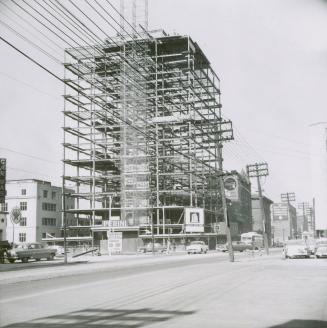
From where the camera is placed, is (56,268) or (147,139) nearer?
(56,268)

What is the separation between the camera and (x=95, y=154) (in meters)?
93.9

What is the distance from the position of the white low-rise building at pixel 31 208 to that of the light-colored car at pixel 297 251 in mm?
66925

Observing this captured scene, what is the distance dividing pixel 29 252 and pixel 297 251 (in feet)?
75.3


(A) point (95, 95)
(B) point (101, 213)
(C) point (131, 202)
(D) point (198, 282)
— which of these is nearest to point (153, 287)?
(D) point (198, 282)

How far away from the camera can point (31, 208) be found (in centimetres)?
9800

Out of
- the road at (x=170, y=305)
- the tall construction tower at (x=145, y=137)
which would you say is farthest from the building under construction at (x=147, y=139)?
the road at (x=170, y=305)

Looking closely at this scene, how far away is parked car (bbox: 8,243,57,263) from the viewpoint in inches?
1647

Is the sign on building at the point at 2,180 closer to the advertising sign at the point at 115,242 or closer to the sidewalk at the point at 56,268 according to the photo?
the sidewalk at the point at 56,268

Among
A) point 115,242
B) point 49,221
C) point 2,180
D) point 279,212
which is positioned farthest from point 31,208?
point 279,212

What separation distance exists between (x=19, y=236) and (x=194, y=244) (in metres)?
49.0

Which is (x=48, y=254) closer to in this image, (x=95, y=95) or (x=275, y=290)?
(x=275, y=290)

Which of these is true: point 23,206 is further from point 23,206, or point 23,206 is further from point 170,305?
point 170,305

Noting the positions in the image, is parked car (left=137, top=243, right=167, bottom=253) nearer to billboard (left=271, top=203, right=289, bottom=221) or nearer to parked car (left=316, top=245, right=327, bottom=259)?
parked car (left=316, top=245, right=327, bottom=259)

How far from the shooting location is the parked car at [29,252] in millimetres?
41844
